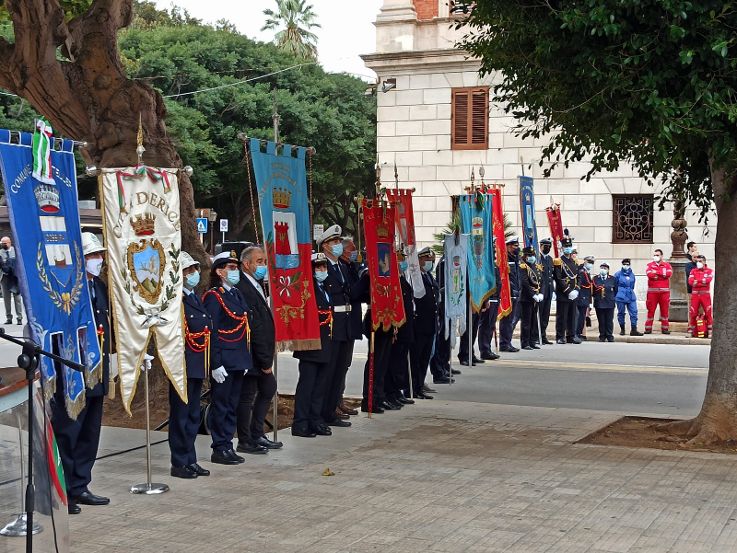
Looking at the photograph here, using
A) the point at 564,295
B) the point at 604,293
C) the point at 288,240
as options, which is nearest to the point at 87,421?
the point at 288,240

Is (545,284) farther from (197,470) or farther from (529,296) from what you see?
(197,470)

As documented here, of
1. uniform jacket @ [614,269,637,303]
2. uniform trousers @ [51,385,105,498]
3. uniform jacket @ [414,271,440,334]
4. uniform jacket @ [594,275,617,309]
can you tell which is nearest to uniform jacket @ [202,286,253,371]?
uniform trousers @ [51,385,105,498]

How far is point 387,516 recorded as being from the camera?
24.6 feet

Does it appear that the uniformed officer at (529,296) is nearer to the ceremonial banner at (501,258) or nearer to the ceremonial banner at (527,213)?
the ceremonial banner at (527,213)

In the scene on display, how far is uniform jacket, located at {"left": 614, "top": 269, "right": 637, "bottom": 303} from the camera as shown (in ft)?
75.7

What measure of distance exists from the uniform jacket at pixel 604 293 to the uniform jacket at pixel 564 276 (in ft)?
2.10

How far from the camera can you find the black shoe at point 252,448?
32.3 feet

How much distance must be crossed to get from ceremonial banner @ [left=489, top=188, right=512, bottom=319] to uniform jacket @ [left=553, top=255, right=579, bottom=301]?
3.75 metres

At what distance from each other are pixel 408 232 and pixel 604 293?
10017 mm

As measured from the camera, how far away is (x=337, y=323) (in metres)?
11.2

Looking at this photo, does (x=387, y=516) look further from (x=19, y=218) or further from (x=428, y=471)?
(x=19, y=218)

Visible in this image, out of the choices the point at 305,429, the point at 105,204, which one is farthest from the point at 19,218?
the point at 305,429

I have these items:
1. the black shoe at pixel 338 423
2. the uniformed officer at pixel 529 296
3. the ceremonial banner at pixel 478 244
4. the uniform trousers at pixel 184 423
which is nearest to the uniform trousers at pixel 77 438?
the uniform trousers at pixel 184 423

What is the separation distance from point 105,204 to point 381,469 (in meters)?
3.24
